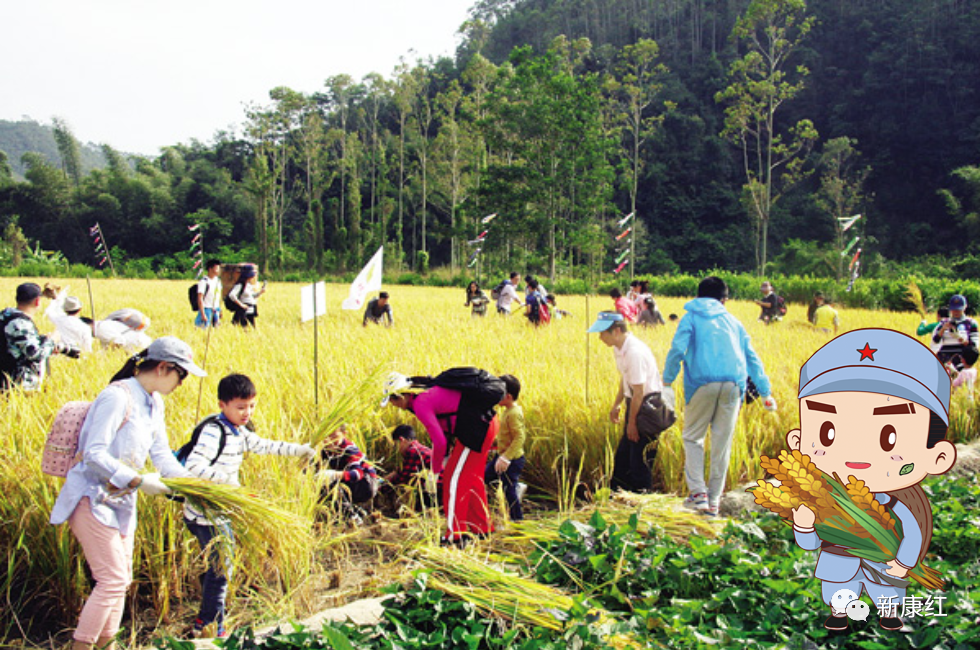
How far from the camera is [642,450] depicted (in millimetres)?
4492

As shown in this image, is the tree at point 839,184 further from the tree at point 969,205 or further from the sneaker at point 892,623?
the sneaker at point 892,623

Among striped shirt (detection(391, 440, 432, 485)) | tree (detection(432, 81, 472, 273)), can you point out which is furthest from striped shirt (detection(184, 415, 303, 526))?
tree (detection(432, 81, 472, 273))

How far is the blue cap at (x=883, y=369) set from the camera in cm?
208

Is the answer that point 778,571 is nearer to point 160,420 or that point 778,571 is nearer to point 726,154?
point 160,420

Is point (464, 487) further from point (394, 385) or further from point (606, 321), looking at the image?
point (606, 321)

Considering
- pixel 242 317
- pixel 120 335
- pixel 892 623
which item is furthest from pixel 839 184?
pixel 892 623

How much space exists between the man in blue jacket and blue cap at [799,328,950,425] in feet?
5.88

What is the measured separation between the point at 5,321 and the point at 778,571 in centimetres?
521

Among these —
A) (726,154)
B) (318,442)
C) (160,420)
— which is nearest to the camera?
(160,420)

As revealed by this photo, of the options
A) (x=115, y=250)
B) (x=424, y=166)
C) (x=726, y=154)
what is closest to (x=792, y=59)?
(x=726, y=154)

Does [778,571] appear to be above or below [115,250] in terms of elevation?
below

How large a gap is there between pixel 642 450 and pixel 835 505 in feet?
7.53

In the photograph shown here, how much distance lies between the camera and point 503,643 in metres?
2.36

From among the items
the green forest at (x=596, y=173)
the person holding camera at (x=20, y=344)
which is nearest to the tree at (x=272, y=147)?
the green forest at (x=596, y=173)
